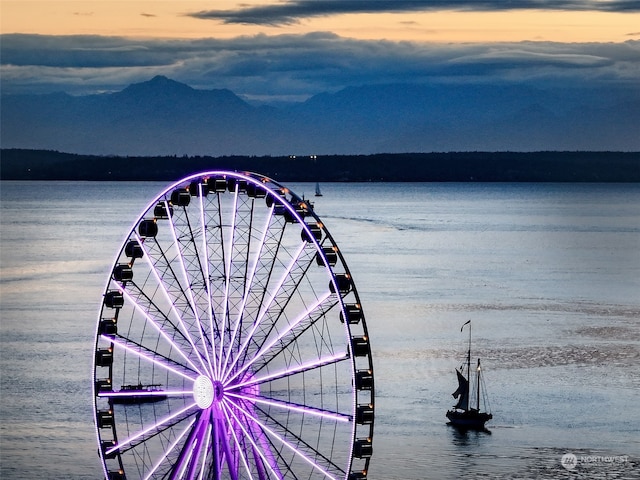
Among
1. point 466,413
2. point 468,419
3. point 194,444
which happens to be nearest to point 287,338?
point 466,413

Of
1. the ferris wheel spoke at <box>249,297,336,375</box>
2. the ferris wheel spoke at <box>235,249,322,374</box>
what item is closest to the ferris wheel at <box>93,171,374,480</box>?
the ferris wheel spoke at <box>249,297,336,375</box>

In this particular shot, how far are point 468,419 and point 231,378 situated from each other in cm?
2623

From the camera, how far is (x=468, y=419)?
60.8 m

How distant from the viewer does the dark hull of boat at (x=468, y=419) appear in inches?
2393

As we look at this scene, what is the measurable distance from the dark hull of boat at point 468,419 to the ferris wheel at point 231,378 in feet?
12.9

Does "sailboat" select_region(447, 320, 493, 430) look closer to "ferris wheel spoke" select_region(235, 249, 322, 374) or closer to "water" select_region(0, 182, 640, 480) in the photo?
"water" select_region(0, 182, 640, 480)

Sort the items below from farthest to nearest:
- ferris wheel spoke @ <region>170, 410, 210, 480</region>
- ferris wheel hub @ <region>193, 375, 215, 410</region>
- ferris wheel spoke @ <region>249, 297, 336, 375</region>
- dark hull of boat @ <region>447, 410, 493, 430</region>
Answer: dark hull of boat @ <region>447, 410, 493, 430</region> → ferris wheel spoke @ <region>249, 297, 336, 375</region> → ferris wheel spoke @ <region>170, 410, 210, 480</region> → ferris wheel hub @ <region>193, 375, 215, 410</region>

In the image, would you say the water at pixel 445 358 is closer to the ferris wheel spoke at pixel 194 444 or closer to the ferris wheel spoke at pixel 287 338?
the ferris wheel spoke at pixel 287 338

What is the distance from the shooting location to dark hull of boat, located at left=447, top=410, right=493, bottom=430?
199 ft

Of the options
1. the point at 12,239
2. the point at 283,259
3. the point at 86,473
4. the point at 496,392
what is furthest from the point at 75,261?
the point at 86,473

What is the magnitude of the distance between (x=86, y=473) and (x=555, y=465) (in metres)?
17.3

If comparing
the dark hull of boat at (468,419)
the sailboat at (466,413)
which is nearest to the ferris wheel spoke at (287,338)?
the sailboat at (466,413)

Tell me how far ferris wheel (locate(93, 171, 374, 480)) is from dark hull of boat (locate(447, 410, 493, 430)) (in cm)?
393

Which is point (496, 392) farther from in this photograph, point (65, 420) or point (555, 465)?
point (65, 420)
